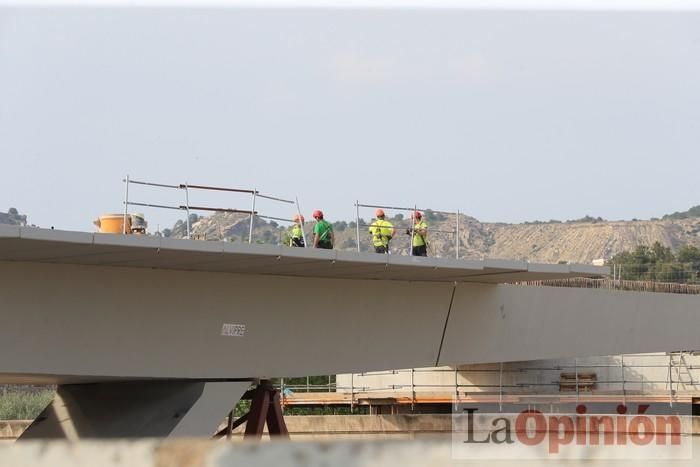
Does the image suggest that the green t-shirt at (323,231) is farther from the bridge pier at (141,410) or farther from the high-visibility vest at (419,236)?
the bridge pier at (141,410)

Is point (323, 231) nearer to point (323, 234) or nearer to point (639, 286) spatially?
point (323, 234)

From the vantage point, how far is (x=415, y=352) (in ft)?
73.5

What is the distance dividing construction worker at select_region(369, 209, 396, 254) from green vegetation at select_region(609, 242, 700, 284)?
6910 centimetres

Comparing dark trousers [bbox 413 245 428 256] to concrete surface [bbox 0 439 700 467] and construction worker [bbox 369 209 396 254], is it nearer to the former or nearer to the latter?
construction worker [bbox 369 209 396 254]

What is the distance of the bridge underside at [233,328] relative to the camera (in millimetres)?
17844

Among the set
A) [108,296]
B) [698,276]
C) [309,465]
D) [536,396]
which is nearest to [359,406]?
[536,396]

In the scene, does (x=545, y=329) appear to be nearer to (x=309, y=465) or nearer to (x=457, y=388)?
(x=457, y=388)

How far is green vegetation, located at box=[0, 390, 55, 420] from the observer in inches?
2057

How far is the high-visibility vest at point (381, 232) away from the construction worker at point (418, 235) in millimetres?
516

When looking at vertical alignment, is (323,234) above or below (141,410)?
above

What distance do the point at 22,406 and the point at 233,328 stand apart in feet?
125

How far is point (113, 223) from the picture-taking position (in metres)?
19.0

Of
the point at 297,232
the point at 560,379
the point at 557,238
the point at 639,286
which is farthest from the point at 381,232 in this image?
the point at 557,238

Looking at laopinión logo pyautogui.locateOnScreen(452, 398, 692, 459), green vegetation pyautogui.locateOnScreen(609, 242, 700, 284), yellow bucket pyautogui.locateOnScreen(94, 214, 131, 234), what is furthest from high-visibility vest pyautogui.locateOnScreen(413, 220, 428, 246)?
green vegetation pyautogui.locateOnScreen(609, 242, 700, 284)
